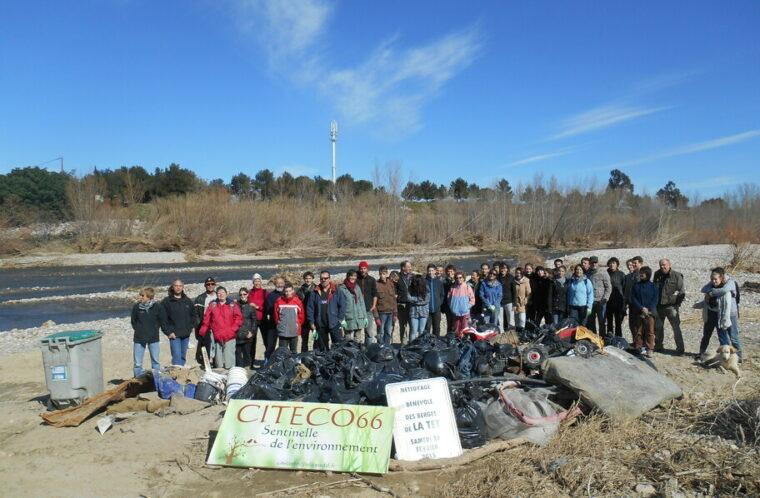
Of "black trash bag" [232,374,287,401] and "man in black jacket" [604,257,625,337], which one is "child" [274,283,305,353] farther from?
"man in black jacket" [604,257,625,337]

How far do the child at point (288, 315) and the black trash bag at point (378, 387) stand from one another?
2.78 meters

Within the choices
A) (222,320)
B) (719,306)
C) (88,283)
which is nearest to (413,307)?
(222,320)

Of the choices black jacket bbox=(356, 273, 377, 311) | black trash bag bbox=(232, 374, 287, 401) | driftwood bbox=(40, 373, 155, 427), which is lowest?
driftwood bbox=(40, 373, 155, 427)

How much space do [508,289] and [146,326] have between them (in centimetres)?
616

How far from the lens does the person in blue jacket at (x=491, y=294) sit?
31.3ft

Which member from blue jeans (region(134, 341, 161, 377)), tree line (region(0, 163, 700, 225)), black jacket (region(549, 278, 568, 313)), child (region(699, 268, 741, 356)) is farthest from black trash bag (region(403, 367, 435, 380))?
tree line (region(0, 163, 700, 225))

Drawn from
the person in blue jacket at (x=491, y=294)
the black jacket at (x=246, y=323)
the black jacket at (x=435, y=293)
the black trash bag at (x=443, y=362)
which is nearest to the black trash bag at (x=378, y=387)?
the black trash bag at (x=443, y=362)

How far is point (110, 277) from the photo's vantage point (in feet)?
91.8

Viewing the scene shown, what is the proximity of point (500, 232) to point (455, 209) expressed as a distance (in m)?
4.77

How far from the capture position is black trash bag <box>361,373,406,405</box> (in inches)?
214

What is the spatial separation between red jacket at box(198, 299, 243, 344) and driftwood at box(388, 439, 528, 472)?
3.94 metres

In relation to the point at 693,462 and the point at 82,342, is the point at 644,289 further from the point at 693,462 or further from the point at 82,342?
the point at 82,342

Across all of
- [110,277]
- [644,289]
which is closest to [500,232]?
[110,277]

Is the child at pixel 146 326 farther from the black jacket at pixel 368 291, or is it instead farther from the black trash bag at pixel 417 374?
the black trash bag at pixel 417 374
